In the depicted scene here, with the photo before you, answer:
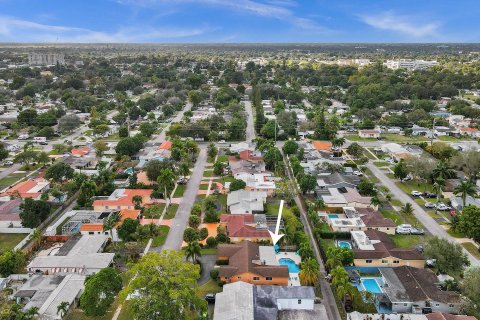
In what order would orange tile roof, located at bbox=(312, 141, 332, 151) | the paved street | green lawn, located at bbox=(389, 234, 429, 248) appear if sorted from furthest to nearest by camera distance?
the paved street
orange tile roof, located at bbox=(312, 141, 332, 151)
green lawn, located at bbox=(389, 234, 429, 248)

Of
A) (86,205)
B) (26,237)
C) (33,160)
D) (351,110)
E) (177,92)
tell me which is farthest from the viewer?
(177,92)

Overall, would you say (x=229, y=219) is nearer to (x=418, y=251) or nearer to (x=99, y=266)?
(x=99, y=266)

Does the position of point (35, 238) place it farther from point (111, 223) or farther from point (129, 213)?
point (129, 213)

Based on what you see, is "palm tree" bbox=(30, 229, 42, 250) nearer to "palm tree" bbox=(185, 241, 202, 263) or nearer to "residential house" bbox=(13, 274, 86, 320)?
"residential house" bbox=(13, 274, 86, 320)

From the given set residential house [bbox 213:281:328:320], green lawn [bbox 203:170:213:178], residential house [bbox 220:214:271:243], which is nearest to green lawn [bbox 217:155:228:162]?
green lawn [bbox 203:170:213:178]

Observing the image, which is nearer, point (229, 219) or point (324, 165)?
point (229, 219)

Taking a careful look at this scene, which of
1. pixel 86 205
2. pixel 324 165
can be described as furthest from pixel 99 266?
pixel 324 165

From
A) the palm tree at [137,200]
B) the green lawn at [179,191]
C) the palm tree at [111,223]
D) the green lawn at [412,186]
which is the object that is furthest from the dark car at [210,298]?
the green lawn at [412,186]
